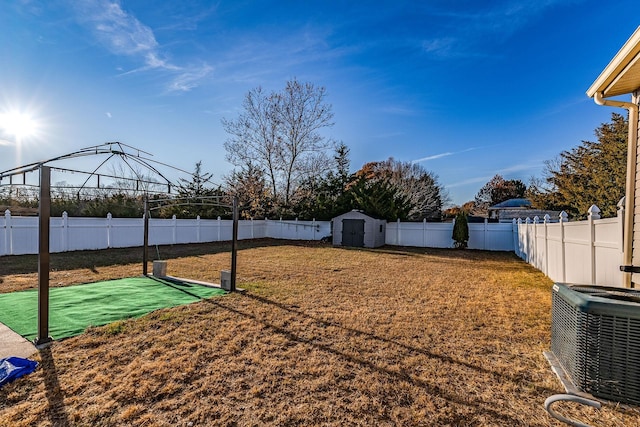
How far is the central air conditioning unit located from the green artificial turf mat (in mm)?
4744

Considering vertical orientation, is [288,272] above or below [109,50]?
below

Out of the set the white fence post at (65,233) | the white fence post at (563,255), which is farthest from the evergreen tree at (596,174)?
the white fence post at (65,233)

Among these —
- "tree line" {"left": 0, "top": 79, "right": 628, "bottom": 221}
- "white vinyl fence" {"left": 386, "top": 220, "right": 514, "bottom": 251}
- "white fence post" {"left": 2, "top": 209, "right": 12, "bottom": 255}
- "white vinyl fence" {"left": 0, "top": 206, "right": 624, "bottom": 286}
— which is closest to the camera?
"white vinyl fence" {"left": 0, "top": 206, "right": 624, "bottom": 286}

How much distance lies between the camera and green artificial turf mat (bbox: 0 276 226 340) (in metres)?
3.59

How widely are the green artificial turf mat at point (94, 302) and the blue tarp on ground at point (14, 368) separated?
0.71m

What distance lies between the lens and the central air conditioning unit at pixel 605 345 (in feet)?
6.52

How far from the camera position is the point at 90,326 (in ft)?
11.6

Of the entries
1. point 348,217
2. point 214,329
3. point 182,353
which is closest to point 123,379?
point 182,353

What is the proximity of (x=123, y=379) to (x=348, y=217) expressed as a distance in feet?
41.8

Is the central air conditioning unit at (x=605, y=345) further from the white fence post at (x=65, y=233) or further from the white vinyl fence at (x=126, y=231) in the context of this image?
the white fence post at (x=65, y=233)

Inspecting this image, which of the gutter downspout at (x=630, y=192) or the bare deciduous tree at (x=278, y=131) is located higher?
Result: the bare deciduous tree at (x=278, y=131)

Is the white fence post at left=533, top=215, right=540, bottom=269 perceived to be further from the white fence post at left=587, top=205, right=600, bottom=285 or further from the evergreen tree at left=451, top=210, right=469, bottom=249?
the evergreen tree at left=451, top=210, right=469, bottom=249

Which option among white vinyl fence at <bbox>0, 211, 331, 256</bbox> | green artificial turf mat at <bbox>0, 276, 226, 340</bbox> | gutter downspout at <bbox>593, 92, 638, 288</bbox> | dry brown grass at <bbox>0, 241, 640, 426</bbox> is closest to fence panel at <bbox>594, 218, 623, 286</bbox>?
gutter downspout at <bbox>593, 92, 638, 288</bbox>

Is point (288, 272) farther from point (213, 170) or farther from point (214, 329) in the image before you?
point (213, 170)
